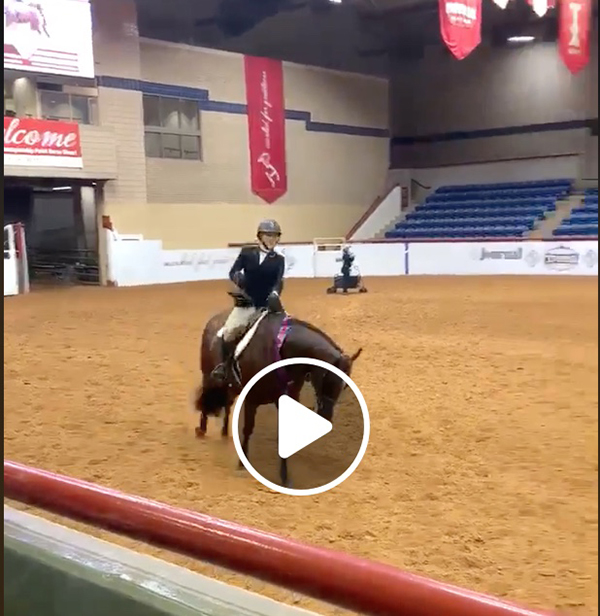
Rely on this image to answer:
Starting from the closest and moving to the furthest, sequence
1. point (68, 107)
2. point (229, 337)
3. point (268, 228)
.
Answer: point (268, 228), point (229, 337), point (68, 107)

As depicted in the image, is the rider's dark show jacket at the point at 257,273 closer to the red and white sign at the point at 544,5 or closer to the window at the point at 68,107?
the red and white sign at the point at 544,5

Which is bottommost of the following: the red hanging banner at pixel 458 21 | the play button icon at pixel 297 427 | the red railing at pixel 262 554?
the red railing at pixel 262 554

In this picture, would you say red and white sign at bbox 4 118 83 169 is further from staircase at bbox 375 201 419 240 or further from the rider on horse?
the rider on horse

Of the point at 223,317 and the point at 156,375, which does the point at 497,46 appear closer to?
the point at 156,375

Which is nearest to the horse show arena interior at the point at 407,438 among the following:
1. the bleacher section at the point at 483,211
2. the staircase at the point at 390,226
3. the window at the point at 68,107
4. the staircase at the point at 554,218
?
the staircase at the point at 554,218

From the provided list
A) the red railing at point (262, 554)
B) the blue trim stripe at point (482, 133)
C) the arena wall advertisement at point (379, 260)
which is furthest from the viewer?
the blue trim stripe at point (482, 133)

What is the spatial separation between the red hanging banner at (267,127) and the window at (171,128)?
2245mm

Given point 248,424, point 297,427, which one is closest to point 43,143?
point 248,424

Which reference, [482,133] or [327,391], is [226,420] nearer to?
[327,391]

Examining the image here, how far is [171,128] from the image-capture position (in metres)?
9.16

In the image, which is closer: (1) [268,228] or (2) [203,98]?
A: (1) [268,228]

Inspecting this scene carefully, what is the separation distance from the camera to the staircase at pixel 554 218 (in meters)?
8.22

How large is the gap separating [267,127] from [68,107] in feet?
13.3

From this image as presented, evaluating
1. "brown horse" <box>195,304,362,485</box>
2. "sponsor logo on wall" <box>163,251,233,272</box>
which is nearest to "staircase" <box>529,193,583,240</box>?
"sponsor logo on wall" <box>163,251,233,272</box>
